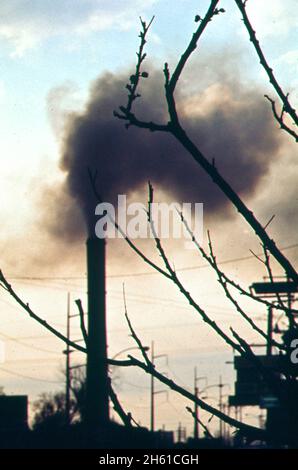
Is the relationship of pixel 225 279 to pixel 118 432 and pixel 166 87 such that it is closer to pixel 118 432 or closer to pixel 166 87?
pixel 166 87

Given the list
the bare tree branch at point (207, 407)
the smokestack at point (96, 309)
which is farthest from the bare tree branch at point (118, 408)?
the smokestack at point (96, 309)

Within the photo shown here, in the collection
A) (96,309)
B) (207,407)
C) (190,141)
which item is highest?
(96,309)

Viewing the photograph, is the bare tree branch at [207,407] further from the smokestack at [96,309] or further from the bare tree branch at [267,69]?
the smokestack at [96,309]

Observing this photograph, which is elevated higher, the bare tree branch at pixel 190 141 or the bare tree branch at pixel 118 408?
the bare tree branch at pixel 190 141

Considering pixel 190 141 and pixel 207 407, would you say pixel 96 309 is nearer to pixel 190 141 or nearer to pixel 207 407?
pixel 207 407

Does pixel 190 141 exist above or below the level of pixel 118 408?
above

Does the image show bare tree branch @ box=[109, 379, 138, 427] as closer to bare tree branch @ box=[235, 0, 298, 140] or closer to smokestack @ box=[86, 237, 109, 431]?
bare tree branch @ box=[235, 0, 298, 140]

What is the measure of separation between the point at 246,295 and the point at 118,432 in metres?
46.8

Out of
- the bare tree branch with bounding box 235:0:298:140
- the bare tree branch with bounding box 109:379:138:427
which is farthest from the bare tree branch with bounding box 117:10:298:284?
the bare tree branch with bounding box 109:379:138:427

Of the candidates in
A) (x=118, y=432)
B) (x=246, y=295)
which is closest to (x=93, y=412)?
(x=118, y=432)

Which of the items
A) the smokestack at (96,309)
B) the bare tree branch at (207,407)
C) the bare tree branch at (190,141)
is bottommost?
the bare tree branch at (207,407)

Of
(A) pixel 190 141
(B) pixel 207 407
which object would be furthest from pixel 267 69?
(B) pixel 207 407
